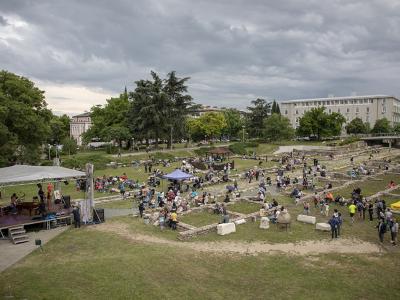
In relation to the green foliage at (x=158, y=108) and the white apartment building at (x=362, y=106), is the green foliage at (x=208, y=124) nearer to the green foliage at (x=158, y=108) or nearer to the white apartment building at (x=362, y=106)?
the green foliage at (x=158, y=108)

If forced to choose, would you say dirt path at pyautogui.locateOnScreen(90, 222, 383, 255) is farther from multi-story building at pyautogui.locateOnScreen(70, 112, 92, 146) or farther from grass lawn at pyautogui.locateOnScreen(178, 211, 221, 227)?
multi-story building at pyautogui.locateOnScreen(70, 112, 92, 146)

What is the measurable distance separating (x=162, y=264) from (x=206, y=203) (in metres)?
11.0

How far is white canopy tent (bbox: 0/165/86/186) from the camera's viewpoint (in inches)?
707

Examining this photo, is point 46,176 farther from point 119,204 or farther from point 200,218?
point 200,218

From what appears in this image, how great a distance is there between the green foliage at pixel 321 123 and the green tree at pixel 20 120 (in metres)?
66.0

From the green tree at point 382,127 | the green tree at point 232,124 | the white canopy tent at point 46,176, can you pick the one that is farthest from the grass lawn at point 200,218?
the green tree at point 382,127

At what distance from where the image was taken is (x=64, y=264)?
1330cm

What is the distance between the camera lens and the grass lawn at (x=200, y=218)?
65.6 feet

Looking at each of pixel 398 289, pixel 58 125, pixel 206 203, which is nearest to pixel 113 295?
pixel 398 289

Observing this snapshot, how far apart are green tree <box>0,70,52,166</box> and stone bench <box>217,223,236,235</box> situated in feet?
76.1

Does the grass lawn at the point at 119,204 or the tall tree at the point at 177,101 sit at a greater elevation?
the tall tree at the point at 177,101

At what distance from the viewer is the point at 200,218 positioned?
68.9ft

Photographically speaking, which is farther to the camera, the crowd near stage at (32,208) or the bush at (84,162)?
the bush at (84,162)

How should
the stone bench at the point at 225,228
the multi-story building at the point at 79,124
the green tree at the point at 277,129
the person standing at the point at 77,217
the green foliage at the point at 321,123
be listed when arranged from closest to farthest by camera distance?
the stone bench at the point at 225,228 → the person standing at the point at 77,217 → the green tree at the point at 277,129 → the green foliage at the point at 321,123 → the multi-story building at the point at 79,124
